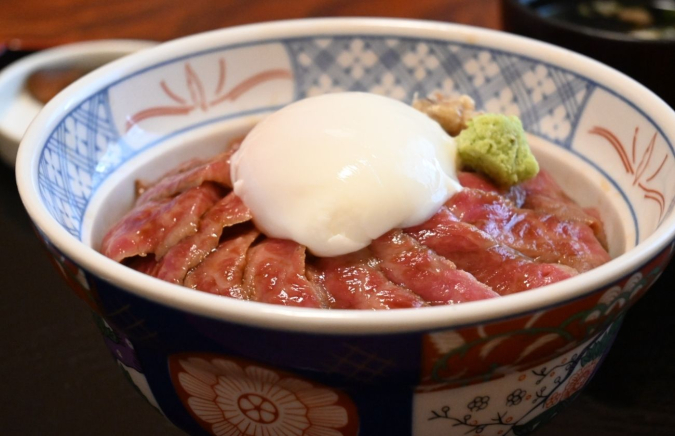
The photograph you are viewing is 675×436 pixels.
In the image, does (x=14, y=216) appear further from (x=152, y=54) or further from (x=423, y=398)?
(x=423, y=398)

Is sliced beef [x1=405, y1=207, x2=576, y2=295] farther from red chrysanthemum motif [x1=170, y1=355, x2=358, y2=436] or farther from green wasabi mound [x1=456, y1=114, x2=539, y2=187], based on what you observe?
red chrysanthemum motif [x1=170, y1=355, x2=358, y2=436]

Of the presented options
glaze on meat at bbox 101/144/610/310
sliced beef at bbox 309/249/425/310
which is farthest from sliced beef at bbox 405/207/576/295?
sliced beef at bbox 309/249/425/310

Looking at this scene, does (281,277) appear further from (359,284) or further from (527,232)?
(527,232)

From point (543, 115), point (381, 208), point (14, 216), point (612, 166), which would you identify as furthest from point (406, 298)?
point (14, 216)

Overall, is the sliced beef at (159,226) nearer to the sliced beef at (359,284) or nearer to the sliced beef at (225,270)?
the sliced beef at (225,270)

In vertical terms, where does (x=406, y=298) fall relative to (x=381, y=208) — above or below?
below

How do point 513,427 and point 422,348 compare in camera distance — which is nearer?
point 422,348
